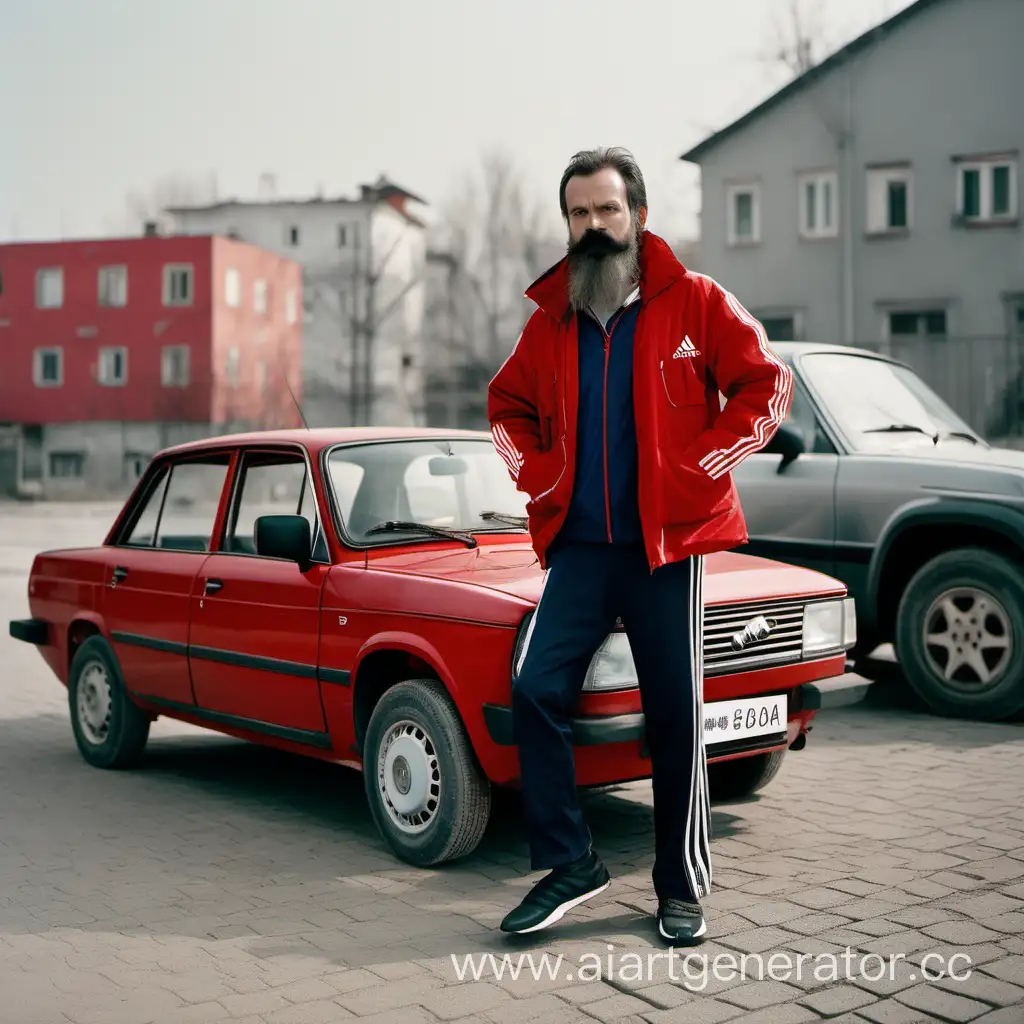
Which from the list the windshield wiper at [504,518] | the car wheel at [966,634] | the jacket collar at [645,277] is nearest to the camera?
the jacket collar at [645,277]

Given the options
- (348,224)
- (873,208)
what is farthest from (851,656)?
(348,224)

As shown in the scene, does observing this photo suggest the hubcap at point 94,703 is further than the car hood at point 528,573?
Yes

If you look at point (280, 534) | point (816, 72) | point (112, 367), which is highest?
point (816, 72)

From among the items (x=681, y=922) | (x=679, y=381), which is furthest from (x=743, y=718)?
(x=679, y=381)

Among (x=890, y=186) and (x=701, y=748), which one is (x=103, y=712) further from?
(x=890, y=186)

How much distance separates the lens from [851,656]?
29.9 ft

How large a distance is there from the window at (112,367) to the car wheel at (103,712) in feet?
191

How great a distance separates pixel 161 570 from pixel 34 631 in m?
1.39

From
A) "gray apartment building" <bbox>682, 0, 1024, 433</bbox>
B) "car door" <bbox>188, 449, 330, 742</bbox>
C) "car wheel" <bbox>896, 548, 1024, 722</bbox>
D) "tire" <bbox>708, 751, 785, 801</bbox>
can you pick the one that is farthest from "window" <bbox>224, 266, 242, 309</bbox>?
"tire" <bbox>708, 751, 785, 801</bbox>

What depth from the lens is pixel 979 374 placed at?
940 inches

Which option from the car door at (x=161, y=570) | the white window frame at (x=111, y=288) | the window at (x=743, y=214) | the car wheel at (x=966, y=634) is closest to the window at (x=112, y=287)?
the white window frame at (x=111, y=288)

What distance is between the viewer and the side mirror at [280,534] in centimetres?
554

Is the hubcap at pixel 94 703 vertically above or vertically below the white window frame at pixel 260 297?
below

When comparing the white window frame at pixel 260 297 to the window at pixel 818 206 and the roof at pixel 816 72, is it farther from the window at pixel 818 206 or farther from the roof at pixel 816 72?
the window at pixel 818 206
